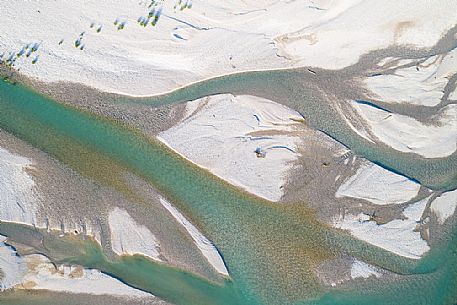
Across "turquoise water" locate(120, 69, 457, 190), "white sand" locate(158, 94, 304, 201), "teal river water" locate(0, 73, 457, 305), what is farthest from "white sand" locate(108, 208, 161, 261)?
"turquoise water" locate(120, 69, 457, 190)

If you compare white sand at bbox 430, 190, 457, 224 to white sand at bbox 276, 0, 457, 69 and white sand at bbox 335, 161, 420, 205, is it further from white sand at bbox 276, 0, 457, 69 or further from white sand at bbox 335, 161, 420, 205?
white sand at bbox 276, 0, 457, 69

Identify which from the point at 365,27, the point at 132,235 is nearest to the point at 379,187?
the point at 365,27

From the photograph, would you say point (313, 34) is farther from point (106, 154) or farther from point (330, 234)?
point (106, 154)

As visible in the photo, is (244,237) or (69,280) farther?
(244,237)

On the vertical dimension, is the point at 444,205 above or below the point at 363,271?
above

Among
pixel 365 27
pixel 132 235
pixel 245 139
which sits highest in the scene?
pixel 365 27

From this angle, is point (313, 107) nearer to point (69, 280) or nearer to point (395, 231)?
point (395, 231)
